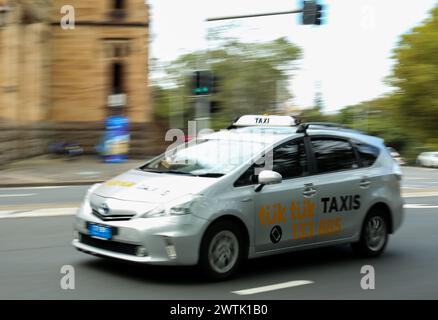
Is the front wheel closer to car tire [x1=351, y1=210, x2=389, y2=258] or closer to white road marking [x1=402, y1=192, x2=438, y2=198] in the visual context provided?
car tire [x1=351, y1=210, x2=389, y2=258]

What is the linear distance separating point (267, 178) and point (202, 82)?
1422 cm

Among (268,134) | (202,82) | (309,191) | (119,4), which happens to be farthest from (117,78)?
(309,191)

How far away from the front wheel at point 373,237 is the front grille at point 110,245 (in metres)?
3.13

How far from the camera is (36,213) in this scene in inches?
460

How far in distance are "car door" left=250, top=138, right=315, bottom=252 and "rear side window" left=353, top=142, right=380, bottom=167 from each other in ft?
3.56

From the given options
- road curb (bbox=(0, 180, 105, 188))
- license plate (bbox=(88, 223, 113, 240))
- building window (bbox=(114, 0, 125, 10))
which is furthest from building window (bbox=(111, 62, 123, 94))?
license plate (bbox=(88, 223, 113, 240))

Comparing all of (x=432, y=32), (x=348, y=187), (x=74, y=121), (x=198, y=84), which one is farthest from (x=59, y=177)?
(x=432, y=32)

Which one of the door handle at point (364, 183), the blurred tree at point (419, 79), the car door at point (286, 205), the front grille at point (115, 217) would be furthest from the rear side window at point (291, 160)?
the blurred tree at point (419, 79)

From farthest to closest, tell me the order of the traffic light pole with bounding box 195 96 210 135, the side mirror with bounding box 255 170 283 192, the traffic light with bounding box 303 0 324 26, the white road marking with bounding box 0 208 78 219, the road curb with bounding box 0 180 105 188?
the traffic light pole with bounding box 195 96 210 135 < the road curb with bounding box 0 180 105 188 < the traffic light with bounding box 303 0 324 26 < the white road marking with bounding box 0 208 78 219 < the side mirror with bounding box 255 170 283 192

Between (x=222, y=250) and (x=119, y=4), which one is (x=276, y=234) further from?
(x=119, y=4)

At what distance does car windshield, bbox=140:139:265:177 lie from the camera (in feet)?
23.0

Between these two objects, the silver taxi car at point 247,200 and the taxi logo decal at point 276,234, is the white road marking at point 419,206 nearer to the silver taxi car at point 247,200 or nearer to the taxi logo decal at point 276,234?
the silver taxi car at point 247,200
